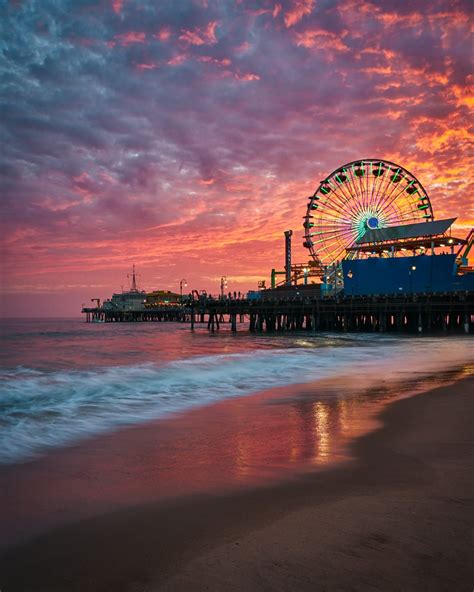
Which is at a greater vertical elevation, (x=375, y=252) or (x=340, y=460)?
(x=375, y=252)

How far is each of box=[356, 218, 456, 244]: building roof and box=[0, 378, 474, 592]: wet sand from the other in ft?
153

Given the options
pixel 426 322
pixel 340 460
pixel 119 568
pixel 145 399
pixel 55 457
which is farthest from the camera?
pixel 426 322

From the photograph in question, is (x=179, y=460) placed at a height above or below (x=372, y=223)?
below

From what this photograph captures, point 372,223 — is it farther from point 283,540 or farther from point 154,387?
point 283,540

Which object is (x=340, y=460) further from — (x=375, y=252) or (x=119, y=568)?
(x=375, y=252)

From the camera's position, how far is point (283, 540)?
3490 mm

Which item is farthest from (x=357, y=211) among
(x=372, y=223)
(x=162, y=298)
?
(x=162, y=298)

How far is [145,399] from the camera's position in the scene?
12281mm

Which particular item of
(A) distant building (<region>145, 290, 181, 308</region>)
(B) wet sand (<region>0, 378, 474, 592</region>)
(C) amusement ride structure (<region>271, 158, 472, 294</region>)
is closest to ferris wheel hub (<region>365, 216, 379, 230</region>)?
(C) amusement ride structure (<region>271, 158, 472, 294</region>)

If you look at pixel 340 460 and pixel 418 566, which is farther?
pixel 340 460

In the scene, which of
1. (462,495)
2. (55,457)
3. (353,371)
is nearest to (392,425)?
(462,495)

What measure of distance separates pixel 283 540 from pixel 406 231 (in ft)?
166

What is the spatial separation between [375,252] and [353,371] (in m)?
38.1

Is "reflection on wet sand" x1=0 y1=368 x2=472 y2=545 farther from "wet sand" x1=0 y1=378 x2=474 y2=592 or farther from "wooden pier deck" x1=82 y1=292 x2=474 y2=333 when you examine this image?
"wooden pier deck" x1=82 y1=292 x2=474 y2=333
